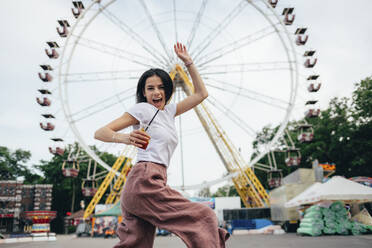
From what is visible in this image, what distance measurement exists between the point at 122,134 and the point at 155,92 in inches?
20.4

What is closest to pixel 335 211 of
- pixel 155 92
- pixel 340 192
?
pixel 340 192

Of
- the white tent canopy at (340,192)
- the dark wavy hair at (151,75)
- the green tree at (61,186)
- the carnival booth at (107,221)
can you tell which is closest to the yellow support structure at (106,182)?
the carnival booth at (107,221)

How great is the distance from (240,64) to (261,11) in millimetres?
3944

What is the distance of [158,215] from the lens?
1.83m

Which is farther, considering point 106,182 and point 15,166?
point 15,166

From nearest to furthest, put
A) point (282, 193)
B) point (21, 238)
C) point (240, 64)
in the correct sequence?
point (21, 238) < point (282, 193) < point (240, 64)

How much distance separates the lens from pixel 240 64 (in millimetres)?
22141

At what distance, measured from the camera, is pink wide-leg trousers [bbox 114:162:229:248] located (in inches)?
70.5

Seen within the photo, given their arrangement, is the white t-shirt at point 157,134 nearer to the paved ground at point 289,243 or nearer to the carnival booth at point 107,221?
the paved ground at point 289,243

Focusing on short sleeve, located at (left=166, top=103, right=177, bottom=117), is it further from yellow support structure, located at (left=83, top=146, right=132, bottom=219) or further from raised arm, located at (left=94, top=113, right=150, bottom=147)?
yellow support structure, located at (left=83, top=146, right=132, bottom=219)

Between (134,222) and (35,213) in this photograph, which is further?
(35,213)

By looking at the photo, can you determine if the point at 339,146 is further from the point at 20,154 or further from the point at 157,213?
the point at 20,154

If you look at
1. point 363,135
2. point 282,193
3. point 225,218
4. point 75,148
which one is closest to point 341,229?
point 282,193

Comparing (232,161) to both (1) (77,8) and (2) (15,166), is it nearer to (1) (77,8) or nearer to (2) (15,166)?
(1) (77,8)
